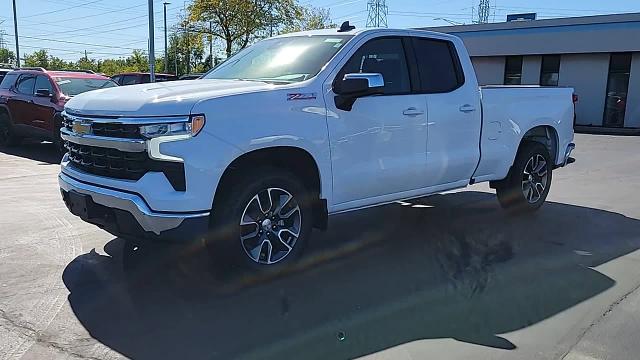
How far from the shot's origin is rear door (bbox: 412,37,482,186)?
5.89 metres

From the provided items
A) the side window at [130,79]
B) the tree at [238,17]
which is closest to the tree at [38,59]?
the tree at [238,17]

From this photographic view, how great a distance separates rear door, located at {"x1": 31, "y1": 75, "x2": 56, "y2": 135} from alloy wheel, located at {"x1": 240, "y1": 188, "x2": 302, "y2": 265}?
9.02 m

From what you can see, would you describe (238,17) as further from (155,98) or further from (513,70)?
(155,98)

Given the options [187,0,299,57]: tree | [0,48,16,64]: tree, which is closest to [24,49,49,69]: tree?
[0,48,16,64]: tree

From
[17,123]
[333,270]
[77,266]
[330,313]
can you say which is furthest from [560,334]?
[17,123]

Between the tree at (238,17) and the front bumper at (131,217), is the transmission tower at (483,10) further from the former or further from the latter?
the front bumper at (131,217)

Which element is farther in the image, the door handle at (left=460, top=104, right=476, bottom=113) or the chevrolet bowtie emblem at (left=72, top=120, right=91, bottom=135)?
the door handle at (left=460, top=104, right=476, bottom=113)

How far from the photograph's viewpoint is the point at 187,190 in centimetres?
416

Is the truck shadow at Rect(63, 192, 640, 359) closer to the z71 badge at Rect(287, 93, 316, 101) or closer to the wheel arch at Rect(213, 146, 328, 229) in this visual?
the wheel arch at Rect(213, 146, 328, 229)

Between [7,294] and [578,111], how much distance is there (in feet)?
88.6

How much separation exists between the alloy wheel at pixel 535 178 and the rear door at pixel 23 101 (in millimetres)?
10339

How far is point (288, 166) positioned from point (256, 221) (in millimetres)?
551

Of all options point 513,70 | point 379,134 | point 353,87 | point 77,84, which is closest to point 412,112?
point 379,134

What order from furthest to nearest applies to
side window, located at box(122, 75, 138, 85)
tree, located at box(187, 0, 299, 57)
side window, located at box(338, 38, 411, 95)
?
tree, located at box(187, 0, 299, 57), side window, located at box(122, 75, 138, 85), side window, located at box(338, 38, 411, 95)
